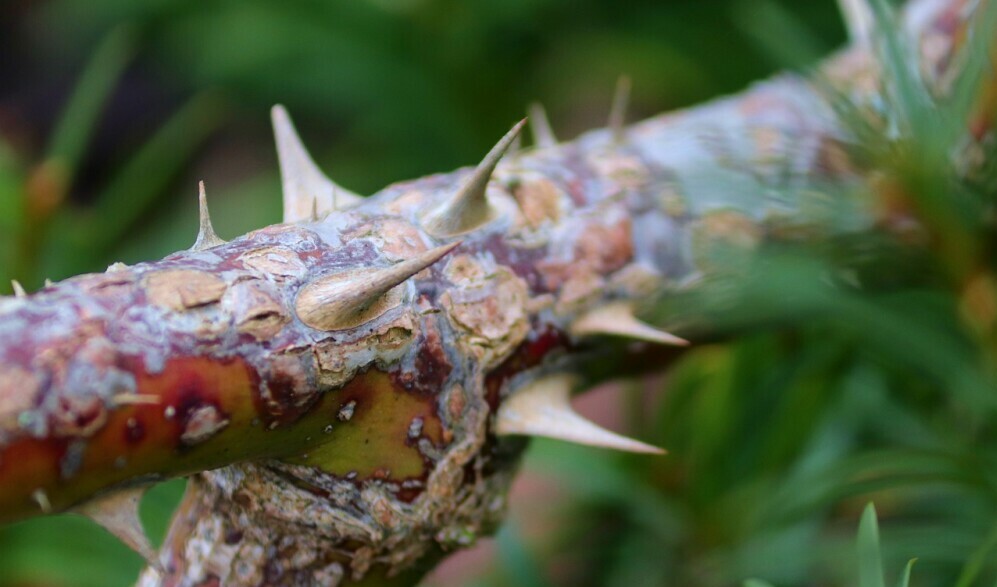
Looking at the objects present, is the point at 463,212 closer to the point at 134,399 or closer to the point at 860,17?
the point at 134,399

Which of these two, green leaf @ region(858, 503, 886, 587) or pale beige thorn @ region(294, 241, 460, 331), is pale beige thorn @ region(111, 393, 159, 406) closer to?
pale beige thorn @ region(294, 241, 460, 331)

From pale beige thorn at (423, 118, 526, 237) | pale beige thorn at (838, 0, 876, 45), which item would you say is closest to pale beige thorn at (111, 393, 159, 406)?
pale beige thorn at (423, 118, 526, 237)

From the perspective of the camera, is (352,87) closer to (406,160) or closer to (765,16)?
(406,160)

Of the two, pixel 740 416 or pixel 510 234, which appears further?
pixel 740 416

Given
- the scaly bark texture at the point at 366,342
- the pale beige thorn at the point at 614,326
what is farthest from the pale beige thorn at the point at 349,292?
the pale beige thorn at the point at 614,326

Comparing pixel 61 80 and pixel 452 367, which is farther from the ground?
pixel 61 80

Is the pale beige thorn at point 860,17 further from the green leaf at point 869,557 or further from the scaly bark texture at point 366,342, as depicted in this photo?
Answer: the green leaf at point 869,557

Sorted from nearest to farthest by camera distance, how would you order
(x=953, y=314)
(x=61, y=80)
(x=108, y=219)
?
(x=953, y=314), (x=108, y=219), (x=61, y=80)

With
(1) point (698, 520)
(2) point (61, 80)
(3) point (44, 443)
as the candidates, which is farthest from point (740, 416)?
(2) point (61, 80)
